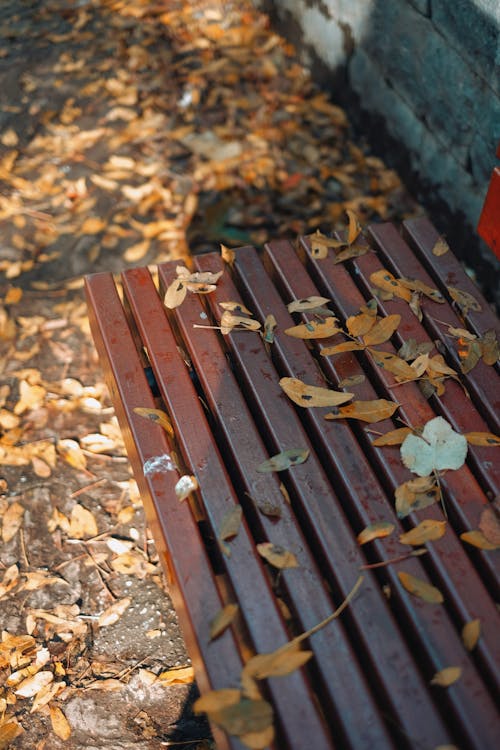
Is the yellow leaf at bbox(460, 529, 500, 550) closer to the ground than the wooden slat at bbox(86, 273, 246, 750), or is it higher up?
higher up

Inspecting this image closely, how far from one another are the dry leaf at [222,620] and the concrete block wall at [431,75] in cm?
177

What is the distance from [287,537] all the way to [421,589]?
255mm

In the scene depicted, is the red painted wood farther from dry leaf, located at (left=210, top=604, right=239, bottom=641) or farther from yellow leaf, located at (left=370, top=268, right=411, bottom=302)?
dry leaf, located at (left=210, top=604, right=239, bottom=641)

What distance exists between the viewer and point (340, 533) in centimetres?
138

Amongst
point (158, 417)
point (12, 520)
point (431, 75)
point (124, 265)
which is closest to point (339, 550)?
point (158, 417)

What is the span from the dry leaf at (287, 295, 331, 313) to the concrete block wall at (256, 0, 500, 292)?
1.02 m

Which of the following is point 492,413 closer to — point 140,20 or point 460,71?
point 460,71

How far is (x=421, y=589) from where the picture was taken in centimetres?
131

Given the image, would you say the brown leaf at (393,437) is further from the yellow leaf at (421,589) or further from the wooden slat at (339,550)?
the yellow leaf at (421,589)

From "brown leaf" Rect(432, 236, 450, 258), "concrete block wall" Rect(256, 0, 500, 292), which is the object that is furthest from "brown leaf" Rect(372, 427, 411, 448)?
"concrete block wall" Rect(256, 0, 500, 292)

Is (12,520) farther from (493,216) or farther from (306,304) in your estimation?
(493,216)

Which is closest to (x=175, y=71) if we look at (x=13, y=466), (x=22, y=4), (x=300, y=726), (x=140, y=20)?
(x=140, y=20)

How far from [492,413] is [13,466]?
4.75 ft

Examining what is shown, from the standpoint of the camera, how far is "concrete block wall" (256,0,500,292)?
7.67 ft
